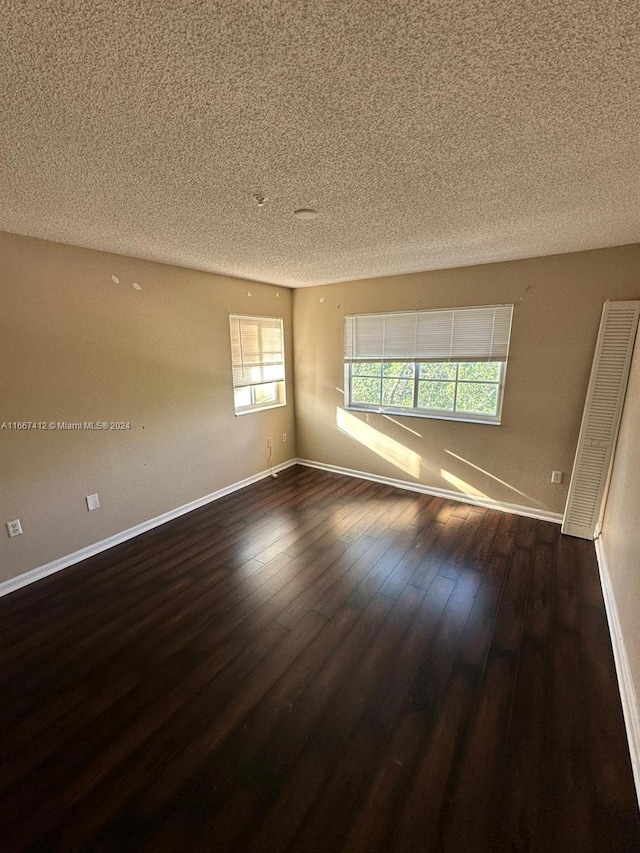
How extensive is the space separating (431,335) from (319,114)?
2.75 meters

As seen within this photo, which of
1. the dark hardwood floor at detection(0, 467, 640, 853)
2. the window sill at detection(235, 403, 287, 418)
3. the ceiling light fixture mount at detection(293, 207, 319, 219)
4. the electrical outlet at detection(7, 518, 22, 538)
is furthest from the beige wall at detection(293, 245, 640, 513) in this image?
the electrical outlet at detection(7, 518, 22, 538)

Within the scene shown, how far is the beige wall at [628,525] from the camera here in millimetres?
1674

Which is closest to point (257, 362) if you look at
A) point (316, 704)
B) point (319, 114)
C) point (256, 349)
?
point (256, 349)

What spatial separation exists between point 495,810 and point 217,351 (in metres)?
Answer: 3.76

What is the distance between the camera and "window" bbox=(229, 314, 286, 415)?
3.94 m

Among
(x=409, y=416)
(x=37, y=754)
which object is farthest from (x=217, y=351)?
(x=37, y=754)

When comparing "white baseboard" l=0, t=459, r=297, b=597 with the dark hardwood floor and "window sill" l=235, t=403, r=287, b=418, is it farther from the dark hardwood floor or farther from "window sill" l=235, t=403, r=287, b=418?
"window sill" l=235, t=403, r=287, b=418

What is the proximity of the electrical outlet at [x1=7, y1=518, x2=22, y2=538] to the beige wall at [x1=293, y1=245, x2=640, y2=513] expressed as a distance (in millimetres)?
3270

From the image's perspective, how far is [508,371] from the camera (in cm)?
324

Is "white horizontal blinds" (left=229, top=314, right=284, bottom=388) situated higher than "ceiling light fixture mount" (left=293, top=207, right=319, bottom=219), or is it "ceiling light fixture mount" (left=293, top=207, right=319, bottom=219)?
"ceiling light fixture mount" (left=293, top=207, right=319, bottom=219)

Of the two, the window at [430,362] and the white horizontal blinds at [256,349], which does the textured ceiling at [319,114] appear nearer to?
the window at [430,362]

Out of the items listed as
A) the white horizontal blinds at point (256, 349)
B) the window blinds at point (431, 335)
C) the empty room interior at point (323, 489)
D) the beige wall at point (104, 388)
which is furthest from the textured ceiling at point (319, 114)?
the white horizontal blinds at point (256, 349)

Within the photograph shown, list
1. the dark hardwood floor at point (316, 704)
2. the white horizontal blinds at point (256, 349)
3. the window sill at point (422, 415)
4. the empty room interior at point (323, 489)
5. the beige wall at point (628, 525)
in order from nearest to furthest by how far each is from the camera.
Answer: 1. the empty room interior at point (323, 489)
2. the dark hardwood floor at point (316, 704)
3. the beige wall at point (628, 525)
4. the window sill at point (422, 415)
5. the white horizontal blinds at point (256, 349)

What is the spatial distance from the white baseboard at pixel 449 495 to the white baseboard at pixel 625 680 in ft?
2.89
